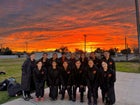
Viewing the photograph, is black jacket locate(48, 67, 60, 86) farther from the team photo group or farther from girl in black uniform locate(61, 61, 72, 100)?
girl in black uniform locate(61, 61, 72, 100)

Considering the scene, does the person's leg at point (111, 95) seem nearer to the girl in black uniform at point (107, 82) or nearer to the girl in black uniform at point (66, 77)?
the girl in black uniform at point (107, 82)

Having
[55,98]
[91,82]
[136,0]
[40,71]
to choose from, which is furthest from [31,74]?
[136,0]

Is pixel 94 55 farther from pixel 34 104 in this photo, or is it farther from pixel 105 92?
pixel 34 104

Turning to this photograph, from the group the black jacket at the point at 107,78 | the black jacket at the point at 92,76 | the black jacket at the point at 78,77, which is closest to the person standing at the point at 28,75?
the black jacket at the point at 78,77

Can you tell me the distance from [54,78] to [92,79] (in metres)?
1.62

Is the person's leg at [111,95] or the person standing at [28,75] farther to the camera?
the person standing at [28,75]

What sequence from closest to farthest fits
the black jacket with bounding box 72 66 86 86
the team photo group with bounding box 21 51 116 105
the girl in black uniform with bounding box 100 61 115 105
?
the girl in black uniform with bounding box 100 61 115 105
the team photo group with bounding box 21 51 116 105
the black jacket with bounding box 72 66 86 86

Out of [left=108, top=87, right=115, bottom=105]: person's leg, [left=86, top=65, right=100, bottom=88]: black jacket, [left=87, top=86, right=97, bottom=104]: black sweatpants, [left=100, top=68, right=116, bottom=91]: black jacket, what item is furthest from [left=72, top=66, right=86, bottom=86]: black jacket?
[left=108, top=87, right=115, bottom=105]: person's leg

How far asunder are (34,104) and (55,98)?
101cm

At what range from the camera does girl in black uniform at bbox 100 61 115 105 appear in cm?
1039

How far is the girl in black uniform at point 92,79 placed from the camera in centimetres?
1059

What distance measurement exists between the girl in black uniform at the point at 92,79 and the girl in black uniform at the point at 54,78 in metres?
1.35

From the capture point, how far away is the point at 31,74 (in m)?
11.8

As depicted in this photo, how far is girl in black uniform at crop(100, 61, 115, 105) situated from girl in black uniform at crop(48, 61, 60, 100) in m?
1.81
